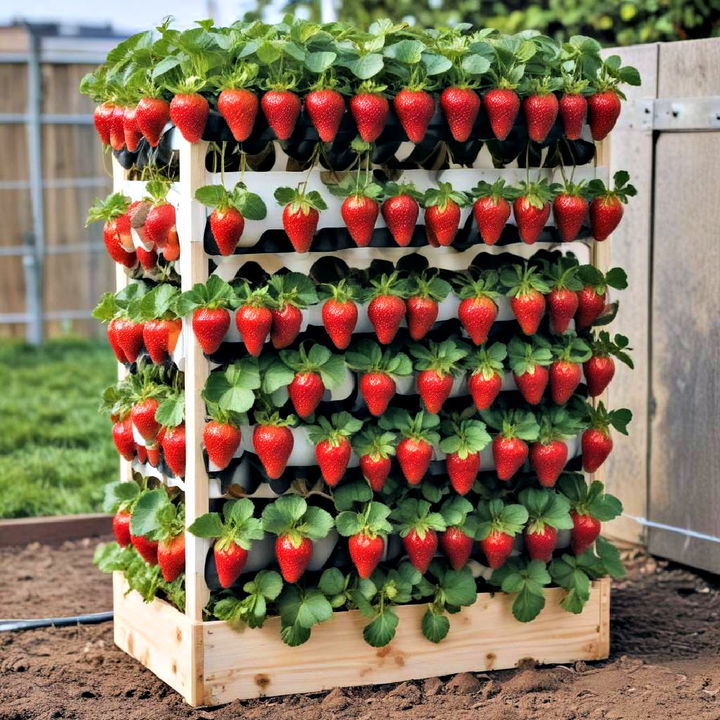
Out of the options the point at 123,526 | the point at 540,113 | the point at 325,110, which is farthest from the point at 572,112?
the point at 123,526

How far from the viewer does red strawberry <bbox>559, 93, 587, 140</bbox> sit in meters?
3.33

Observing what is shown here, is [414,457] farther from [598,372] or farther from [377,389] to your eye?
[598,372]

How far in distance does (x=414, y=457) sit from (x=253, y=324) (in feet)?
1.78

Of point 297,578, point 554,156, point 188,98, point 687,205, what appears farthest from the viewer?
point 687,205

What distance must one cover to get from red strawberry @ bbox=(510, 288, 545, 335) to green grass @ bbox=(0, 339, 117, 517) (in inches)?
66.4

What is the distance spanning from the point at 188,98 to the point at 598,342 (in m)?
1.28

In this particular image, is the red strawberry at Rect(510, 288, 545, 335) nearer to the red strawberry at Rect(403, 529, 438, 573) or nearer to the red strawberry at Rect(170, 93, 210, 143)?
the red strawberry at Rect(403, 529, 438, 573)

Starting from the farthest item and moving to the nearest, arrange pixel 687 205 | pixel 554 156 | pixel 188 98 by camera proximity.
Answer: pixel 687 205
pixel 554 156
pixel 188 98

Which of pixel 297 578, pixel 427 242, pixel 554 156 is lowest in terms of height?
pixel 297 578

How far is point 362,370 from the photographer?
128 inches

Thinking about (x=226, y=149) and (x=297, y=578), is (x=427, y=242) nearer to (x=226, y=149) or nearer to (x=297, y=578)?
(x=226, y=149)

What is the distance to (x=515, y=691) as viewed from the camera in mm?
3379

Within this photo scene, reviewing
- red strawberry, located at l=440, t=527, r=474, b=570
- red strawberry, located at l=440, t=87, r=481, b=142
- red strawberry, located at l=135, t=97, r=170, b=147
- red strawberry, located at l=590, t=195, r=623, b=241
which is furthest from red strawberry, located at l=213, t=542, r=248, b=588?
red strawberry, located at l=590, t=195, r=623, b=241

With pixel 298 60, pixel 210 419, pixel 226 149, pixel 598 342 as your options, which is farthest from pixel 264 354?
pixel 598 342
